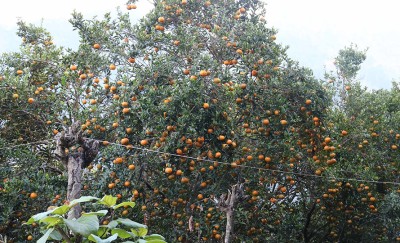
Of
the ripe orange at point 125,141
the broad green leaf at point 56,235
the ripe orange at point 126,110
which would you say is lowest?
the broad green leaf at point 56,235

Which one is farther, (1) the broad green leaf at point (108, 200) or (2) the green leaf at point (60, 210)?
(1) the broad green leaf at point (108, 200)

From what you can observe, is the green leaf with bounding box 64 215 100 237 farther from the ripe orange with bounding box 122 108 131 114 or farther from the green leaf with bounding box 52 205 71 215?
the ripe orange with bounding box 122 108 131 114

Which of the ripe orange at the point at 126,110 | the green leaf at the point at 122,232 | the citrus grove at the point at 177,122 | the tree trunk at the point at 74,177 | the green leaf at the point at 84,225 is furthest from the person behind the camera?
the citrus grove at the point at 177,122

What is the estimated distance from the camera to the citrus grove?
20.6 ft

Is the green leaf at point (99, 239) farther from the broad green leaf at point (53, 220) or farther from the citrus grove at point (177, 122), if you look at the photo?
the citrus grove at point (177, 122)

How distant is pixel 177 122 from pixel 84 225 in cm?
448

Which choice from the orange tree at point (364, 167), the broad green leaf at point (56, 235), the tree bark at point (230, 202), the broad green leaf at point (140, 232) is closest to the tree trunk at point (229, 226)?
the tree bark at point (230, 202)

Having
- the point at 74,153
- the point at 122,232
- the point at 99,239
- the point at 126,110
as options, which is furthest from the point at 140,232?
the point at 126,110

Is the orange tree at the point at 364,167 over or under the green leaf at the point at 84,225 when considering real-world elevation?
over

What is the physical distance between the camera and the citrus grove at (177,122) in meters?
6.29

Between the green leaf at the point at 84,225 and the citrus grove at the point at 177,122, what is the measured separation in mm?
4140

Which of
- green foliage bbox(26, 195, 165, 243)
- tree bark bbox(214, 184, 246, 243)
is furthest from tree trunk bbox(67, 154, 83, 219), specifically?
tree bark bbox(214, 184, 246, 243)

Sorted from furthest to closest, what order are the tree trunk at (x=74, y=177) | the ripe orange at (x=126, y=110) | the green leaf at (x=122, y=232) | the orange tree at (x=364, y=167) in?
the orange tree at (x=364, y=167) → the ripe orange at (x=126, y=110) → the tree trunk at (x=74, y=177) → the green leaf at (x=122, y=232)

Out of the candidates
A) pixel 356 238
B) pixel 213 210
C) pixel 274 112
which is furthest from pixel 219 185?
pixel 356 238
